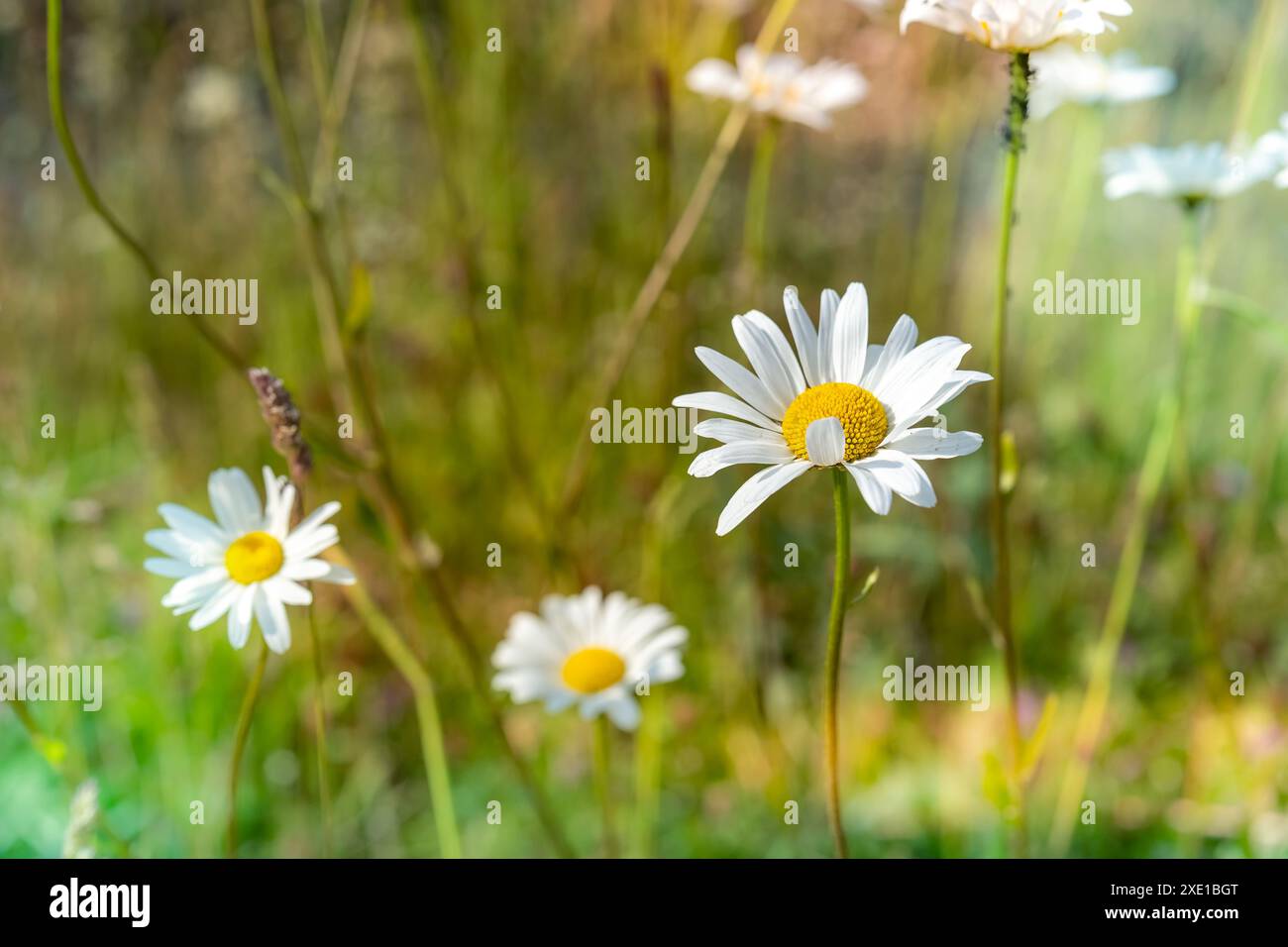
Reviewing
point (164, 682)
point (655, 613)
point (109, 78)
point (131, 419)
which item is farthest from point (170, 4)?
point (655, 613)

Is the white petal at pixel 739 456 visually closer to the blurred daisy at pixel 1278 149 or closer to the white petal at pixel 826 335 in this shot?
the white petal at pixel 826 335

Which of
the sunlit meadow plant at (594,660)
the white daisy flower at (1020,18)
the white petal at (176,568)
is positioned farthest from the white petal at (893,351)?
the white petal at (176,568)

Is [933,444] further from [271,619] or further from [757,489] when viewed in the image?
[271,619]

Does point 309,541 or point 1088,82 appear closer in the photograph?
point 309,541

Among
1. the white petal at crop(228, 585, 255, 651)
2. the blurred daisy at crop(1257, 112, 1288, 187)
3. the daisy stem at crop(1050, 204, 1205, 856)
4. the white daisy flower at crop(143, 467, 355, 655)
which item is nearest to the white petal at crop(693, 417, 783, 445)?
the white daisy flower at crop(143, 467, 355, 655)

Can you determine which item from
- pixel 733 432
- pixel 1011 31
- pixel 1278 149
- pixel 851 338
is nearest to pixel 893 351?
pixel 851 338

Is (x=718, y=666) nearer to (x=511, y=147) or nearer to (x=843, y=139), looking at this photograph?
(x=511, y=147)

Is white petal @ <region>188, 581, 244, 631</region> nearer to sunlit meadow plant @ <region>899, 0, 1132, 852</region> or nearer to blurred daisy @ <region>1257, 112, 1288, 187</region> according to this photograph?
sunlit meadow plant @ <region>899, 0, 1132, 852</region>
